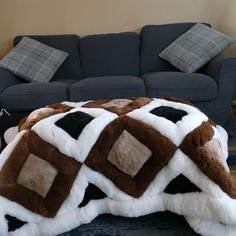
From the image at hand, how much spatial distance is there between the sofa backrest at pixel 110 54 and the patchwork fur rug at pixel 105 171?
166cm

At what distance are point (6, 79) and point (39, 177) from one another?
5.14 ft

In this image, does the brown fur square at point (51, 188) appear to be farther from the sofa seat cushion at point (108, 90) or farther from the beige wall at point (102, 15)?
the beige wall at point (102, 15)

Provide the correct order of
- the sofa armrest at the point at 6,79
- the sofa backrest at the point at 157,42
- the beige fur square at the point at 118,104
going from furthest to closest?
the sofa backrest at the point at 157,42 < the sofa armrest at the point at 6,79 < the beige fur square at the point at 118,104

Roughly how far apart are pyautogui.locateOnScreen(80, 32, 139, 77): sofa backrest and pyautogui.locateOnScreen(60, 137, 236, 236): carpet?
5.87 ft

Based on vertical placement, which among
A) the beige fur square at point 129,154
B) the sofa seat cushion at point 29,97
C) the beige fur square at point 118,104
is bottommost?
the sofa seat cushion at point 29,97

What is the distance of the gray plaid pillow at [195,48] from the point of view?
8.54 ft

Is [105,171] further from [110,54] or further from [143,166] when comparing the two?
[110,54]

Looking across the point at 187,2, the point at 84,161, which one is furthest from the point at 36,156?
the point at 187,2

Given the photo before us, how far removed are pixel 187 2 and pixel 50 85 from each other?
66.7 inches

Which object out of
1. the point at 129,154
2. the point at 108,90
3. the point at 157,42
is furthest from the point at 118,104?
the point at 157,42

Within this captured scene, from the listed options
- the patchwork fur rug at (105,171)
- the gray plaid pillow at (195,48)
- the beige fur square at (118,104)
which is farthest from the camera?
the gray plaid pillow at (195,48)

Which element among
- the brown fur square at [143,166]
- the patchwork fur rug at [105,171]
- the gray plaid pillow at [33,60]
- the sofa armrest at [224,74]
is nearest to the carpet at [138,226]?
the patchwork fur rug at [105,171]

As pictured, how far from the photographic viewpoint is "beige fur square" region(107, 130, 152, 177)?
4.25 feet

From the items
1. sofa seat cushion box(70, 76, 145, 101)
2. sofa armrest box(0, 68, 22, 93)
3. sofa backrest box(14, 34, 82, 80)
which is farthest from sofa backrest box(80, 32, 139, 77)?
sofa armrest box(0, 68, 22, 93)
